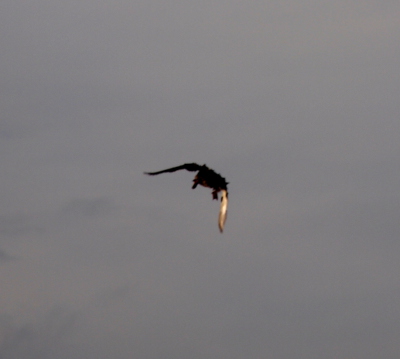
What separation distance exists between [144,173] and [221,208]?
6006 millimetres

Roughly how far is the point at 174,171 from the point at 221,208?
434cm

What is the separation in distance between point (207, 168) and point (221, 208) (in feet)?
10.4

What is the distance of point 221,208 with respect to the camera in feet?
625

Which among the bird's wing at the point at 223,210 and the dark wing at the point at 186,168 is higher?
the dark wing at the point at 186,168

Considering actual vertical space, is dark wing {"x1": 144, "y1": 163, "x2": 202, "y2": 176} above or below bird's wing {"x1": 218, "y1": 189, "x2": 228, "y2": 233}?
above

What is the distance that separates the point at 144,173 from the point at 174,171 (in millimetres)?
2256

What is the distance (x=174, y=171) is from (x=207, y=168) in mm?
2366

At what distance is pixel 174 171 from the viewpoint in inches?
7530

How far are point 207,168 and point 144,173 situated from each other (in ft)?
15.0

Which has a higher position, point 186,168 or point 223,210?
point 186,168

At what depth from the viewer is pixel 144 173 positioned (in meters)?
190
